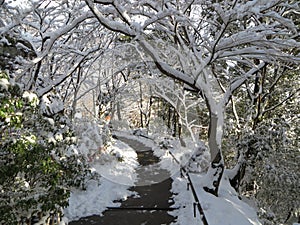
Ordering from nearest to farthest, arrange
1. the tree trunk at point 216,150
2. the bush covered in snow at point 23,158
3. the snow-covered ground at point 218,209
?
1. the bush covered in snow at point 23,158
2. the snow-covered ground at point 218,209
3. the tree trunk at point 216,150

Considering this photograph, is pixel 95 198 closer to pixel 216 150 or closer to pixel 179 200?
Answer: pixel 179 200

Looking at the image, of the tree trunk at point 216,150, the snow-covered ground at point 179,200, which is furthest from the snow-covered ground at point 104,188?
the tree trunk at point 216,150

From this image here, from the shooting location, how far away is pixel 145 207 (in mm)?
9359

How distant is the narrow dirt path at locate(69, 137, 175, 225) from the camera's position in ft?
26.7

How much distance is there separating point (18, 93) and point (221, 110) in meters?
6.52

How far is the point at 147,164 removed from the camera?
17.0m

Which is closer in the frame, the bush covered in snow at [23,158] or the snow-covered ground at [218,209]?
the bush covered in snow at [23,158]

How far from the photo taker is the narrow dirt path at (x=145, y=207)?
8133 mm

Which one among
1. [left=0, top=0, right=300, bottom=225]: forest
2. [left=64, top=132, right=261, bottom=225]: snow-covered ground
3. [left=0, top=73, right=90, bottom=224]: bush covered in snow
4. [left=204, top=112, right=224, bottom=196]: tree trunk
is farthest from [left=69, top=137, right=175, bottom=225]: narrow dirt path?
[left=0, top=73, right=90, bottom=224]: bush covered in snow

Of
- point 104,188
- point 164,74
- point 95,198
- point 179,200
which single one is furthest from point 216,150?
point 104,188

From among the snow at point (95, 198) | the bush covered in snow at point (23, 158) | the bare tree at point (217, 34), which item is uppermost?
the bare tree at point (217, 34)

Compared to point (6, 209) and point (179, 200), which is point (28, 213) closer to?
point (6, 209)

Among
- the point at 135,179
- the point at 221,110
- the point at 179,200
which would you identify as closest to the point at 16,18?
the point at 221,110

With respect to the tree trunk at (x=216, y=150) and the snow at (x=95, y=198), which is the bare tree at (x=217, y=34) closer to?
the tree trunk at (x=216, y=150)
